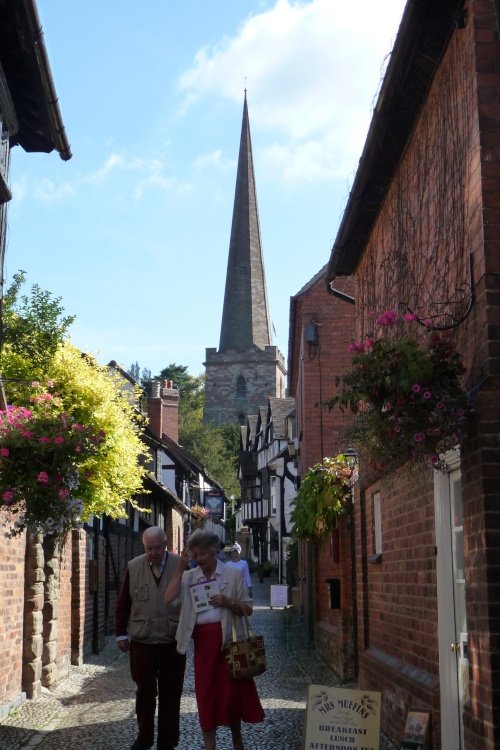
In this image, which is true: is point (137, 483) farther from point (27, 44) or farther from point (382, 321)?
point (382, 321)

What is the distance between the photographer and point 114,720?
32.5 ft

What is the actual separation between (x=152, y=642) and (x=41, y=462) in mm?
2125

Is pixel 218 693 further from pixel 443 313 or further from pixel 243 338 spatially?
Answer: pixel 243 338

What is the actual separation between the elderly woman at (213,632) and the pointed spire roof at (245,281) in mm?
89782

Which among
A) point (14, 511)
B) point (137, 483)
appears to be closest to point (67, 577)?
point (137, 483)

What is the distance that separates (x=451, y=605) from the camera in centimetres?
691

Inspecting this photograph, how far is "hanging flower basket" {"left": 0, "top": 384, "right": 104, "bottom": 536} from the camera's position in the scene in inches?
347

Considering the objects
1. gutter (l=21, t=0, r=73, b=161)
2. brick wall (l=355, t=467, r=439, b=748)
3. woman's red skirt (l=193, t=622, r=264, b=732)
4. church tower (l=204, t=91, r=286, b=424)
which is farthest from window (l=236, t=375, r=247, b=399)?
woman's red skirt (l=193, t=622, r=264, b=732)

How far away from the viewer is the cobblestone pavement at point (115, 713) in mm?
8641

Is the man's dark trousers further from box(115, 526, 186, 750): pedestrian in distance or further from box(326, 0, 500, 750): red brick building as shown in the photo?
box(326, 0, 500, 750): red brick building

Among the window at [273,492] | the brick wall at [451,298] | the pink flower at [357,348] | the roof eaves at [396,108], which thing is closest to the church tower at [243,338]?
the window at [273,492]

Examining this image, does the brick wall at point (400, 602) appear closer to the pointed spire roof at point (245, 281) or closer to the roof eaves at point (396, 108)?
the roof eaves at point (396, 108)

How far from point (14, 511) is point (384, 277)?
4110 millimetres

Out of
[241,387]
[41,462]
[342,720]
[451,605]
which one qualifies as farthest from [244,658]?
[241,387]
